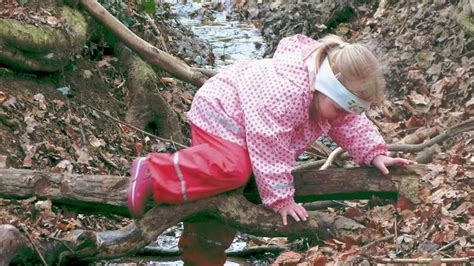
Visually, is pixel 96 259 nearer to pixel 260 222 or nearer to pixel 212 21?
pixel 260 222

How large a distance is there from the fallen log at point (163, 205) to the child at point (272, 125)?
94 mm

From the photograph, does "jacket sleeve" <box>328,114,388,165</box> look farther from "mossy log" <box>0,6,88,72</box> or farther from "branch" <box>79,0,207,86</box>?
"mossy log" <box>0,6,88,72</box>

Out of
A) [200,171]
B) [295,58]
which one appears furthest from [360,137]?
[200,171]

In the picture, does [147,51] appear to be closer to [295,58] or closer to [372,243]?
[295,58]

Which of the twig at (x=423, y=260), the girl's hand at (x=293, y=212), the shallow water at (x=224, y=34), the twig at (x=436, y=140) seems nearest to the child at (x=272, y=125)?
the girl's hand at (x=293, y=212)

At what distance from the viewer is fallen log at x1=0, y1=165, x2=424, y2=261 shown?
15.5 ft

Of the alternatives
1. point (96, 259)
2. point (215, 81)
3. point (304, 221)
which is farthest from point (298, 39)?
point (96, 259)

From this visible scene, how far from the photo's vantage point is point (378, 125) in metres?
7.22

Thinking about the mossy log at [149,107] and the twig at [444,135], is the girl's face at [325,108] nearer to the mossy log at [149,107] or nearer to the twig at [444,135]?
the twig at [444,135]

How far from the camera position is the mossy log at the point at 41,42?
6.54 metres

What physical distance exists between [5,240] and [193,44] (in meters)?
6.93

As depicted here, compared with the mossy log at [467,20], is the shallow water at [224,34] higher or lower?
lower

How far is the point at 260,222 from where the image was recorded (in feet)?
15.8

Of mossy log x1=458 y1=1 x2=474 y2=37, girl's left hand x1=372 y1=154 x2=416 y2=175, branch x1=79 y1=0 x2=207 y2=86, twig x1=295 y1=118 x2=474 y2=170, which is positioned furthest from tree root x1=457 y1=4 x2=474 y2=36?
girl's left hand x1=372 y1=154 x2=416 y2=175
